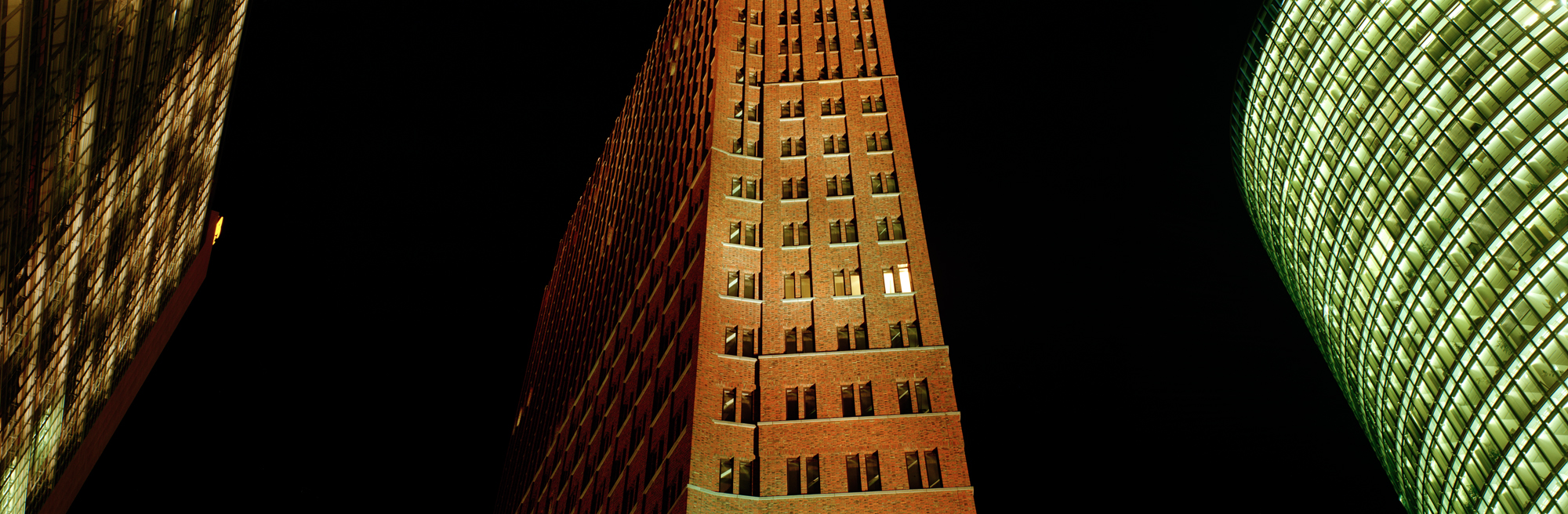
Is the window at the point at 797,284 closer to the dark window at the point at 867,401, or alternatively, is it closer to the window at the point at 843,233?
the window at the point at 843,233

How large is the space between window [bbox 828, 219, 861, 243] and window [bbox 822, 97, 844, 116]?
12138 mm

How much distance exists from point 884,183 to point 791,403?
18.7 m

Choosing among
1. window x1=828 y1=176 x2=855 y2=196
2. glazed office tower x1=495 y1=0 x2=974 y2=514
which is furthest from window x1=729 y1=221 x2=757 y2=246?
window x1=828 y1=176 x2=855 y2=196

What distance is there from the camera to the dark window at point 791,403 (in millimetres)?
48625

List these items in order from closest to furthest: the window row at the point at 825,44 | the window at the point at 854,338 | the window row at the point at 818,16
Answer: the window at the point at 854,338, the window row at the point at 825,44, the window row at the point at 818,16

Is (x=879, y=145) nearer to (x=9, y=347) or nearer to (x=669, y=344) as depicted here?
(x=669, y=344)

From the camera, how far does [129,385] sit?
88.2 metres

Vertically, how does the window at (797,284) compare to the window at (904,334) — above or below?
above

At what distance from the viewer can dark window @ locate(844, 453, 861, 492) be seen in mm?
45031

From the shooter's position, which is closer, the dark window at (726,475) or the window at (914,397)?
the dark window at (726,475)

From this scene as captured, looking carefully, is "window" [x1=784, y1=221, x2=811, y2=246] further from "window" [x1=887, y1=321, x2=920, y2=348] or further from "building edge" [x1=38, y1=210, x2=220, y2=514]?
"building edge" [x1=38, y1=210, x2=220, y2=514]

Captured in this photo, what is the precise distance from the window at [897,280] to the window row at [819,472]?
1148cm

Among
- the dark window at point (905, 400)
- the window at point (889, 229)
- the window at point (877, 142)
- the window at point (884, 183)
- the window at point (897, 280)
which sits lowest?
the dark window at point (905, 400)

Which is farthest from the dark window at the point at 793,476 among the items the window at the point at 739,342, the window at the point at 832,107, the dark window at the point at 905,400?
the window at the point at 832,107
